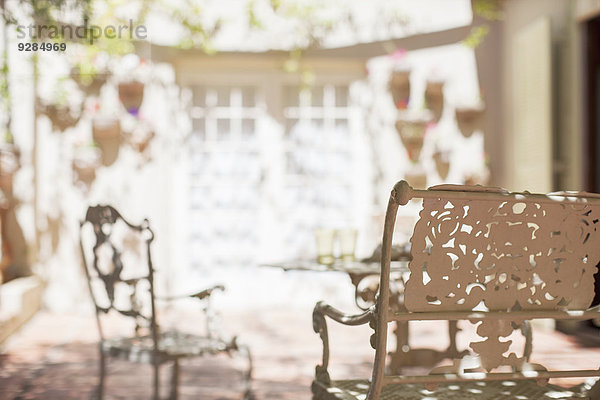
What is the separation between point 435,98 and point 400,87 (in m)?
0.38

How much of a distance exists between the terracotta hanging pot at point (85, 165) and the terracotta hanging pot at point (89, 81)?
56 centimetres

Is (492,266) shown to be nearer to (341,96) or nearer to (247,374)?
(247,374)

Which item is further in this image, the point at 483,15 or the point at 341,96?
the point at 341,96

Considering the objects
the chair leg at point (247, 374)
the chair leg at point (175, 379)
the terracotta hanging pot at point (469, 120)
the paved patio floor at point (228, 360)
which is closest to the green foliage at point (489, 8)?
the terracotta hanging pot at point (469, 120)

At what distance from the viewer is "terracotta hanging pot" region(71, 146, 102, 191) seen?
24.6 ft

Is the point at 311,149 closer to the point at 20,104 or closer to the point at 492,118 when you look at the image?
the point at 492,118

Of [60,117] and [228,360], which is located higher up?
[60,117]

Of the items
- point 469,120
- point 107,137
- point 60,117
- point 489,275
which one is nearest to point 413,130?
point 469,120

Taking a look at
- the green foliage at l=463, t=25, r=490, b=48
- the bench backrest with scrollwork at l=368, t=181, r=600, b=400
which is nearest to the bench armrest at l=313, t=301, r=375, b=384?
the bench backrest with scrollwork at l=368, t=181, r=600, b=400

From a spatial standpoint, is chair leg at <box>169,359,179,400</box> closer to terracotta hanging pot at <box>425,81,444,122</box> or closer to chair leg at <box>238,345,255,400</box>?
chair leg at <box>238,345,255,400</box>

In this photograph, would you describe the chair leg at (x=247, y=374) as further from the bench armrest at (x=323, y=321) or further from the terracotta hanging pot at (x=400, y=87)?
the terracotta hanging pot at (x=400, y=87)

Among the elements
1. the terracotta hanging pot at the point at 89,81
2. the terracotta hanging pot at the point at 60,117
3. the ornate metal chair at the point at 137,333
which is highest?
the terracotta hanging pot at the point at 89,81

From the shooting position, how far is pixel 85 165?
7.51 meters

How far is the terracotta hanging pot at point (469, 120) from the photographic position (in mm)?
7965
